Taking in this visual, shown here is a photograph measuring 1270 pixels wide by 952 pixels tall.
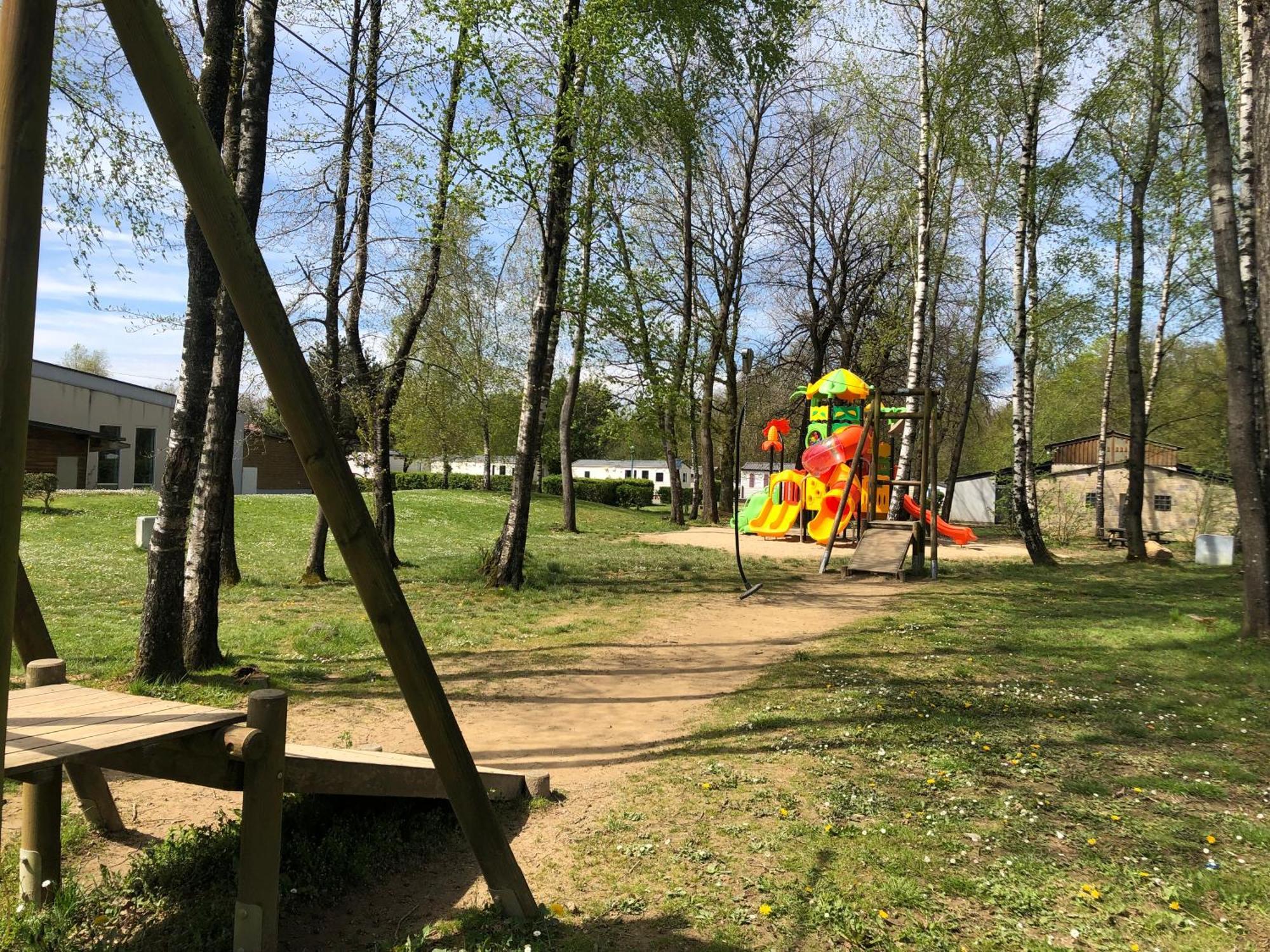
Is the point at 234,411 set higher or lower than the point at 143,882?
higher

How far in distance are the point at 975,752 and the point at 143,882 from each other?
4.57m

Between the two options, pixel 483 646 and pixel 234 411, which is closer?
pixel 234 411

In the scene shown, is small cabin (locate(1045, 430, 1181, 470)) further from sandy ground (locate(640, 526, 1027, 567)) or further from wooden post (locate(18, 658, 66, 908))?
wooden post (locate(18, 658, 66, 908))

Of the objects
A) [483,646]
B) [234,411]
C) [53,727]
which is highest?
[234,411]

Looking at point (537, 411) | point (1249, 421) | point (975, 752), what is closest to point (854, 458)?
point (537, 411)

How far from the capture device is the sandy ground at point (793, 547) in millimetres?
19500

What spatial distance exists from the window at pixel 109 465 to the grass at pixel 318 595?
8644 mm

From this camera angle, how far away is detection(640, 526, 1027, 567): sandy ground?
64.0 feet

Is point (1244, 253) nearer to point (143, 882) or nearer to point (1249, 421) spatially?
point (1249, 421)


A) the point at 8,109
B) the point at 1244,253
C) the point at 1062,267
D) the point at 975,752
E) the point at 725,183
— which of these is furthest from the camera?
the point at 725,183

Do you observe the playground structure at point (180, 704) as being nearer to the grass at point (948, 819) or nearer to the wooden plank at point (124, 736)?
the wooden plank at point (124, 736)

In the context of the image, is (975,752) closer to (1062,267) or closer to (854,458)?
(854,458)

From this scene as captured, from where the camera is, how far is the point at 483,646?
8.91m

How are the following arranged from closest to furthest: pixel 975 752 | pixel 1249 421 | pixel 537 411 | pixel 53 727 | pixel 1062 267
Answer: pixel 53 727, pixel 975 752, pixel 1249 421, pixel 537 411, pixel 1062 267
